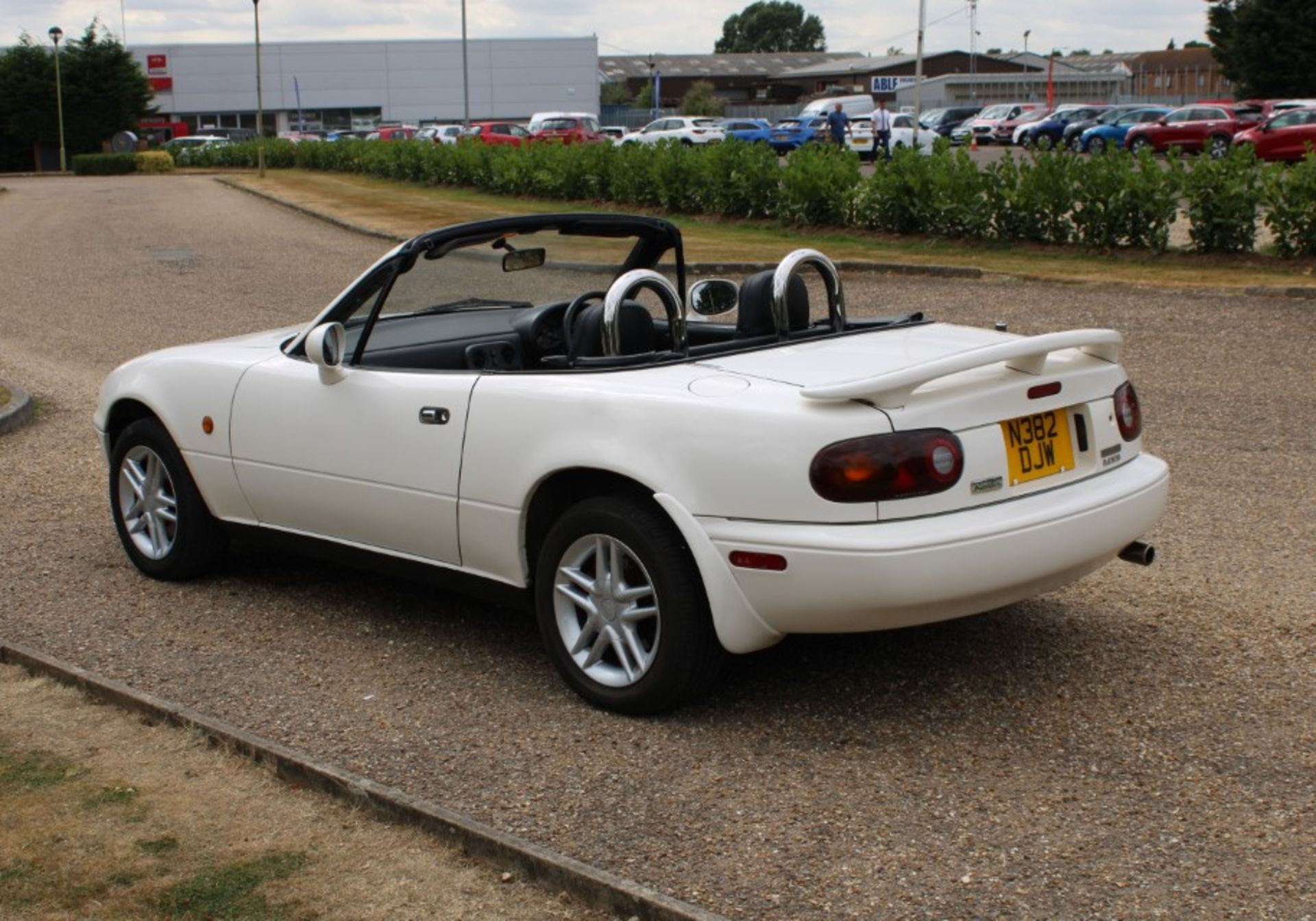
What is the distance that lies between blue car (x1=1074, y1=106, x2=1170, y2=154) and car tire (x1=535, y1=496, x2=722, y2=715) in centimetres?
4305

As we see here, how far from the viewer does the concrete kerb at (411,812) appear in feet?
11.5

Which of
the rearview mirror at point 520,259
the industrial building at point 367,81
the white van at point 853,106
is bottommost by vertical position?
the rearview mirror at point 520,259

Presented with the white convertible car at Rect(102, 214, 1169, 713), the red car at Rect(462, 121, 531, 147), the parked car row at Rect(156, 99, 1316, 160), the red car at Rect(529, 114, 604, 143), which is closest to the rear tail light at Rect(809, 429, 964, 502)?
the white convertible car at Rect(102, 214, 1169, 713)

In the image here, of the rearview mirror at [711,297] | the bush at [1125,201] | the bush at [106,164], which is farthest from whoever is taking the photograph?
the bush at [106,164]

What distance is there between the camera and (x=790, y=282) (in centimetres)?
529

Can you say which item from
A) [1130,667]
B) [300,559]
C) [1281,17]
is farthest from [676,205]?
[1281,17]

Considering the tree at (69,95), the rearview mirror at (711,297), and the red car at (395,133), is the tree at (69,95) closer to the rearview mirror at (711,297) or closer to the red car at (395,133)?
the red car at (395,133)

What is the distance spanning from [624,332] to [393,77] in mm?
103101

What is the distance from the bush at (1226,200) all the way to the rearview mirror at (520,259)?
12.2 m

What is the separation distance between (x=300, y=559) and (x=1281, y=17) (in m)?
60.4

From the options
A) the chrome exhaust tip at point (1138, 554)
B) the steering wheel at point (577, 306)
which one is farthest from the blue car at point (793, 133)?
the chrome exhaust tip at point (1138, 554)

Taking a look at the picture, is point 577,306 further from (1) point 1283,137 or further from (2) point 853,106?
(2) point 853,106

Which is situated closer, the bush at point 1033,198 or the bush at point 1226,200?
the bush at point 1226,200

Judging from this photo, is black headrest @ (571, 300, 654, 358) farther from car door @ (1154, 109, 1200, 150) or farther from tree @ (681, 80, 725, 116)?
tree @ (681, 80, 725, 116)
